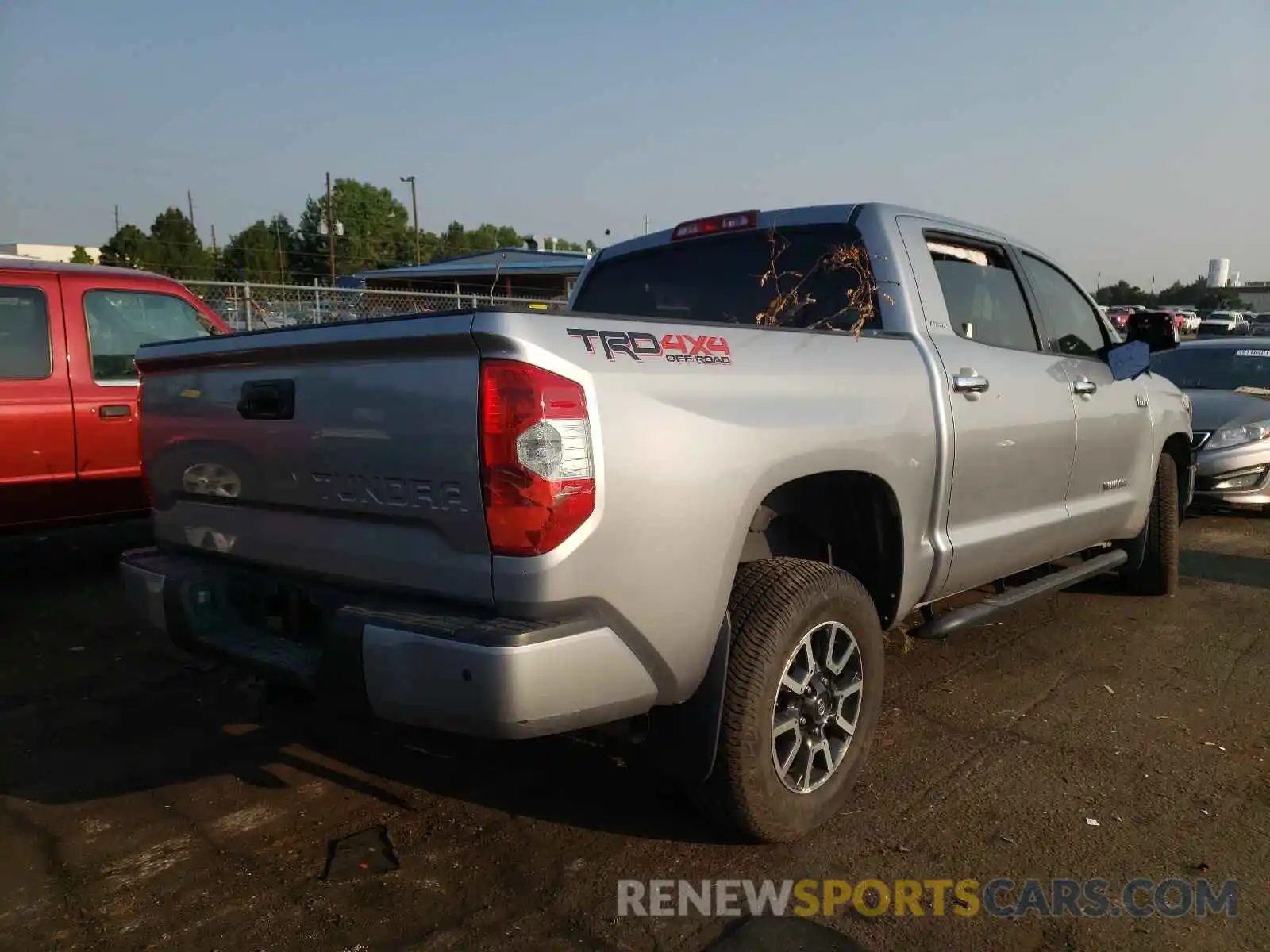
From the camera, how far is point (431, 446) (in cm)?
237

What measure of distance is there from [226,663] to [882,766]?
2.29 meters

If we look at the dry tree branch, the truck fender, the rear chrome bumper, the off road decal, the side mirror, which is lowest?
the truck fender

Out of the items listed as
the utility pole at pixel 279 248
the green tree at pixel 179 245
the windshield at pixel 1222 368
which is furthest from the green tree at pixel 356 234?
the windshield at pixel 1222 368

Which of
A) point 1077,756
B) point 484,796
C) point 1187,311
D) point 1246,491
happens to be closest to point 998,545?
point 1077,756

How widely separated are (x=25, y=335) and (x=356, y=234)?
268 feet

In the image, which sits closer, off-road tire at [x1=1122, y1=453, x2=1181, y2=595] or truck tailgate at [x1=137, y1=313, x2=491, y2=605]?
truck tailgate at [x1=137, y1=313, x2=491, y2=605]

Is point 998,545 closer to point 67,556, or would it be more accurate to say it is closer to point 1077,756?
point 1077,756

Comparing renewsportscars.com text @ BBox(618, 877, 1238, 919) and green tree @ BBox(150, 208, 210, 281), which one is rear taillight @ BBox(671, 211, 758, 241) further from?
green tree @ BBox(150, 208, 210, 281)

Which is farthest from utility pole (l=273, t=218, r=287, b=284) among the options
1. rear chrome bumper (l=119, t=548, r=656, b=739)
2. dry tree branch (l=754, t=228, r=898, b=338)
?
rear chrome bumper (l=119, t=548, r=656, b=739)

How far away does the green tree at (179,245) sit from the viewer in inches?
2344

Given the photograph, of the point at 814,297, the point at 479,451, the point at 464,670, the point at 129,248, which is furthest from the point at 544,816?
the point at 129,248

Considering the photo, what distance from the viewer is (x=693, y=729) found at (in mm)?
2715

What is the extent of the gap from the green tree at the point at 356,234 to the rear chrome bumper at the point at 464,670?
69162 mm

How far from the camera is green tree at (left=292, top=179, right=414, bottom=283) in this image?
2847 inches
